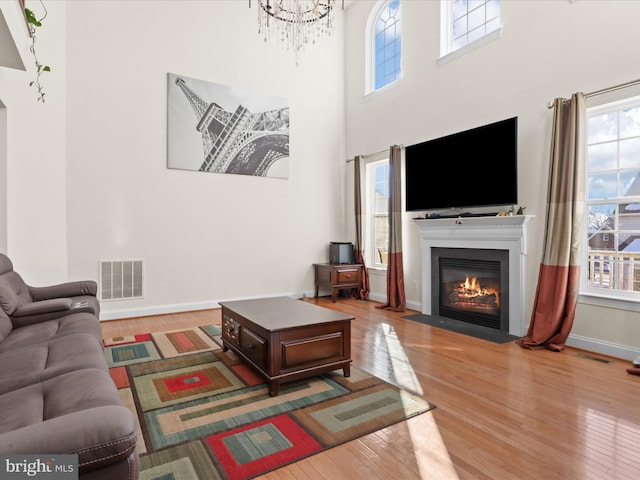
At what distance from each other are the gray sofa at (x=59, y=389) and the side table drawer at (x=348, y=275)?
3424 millimetres

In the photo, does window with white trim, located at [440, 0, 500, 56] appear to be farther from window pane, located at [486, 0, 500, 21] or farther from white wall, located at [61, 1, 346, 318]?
white wall, located at [61, 1, 346, 318]

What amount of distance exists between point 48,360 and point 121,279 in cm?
299

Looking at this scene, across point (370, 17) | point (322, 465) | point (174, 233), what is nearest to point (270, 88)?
point (370, 17)

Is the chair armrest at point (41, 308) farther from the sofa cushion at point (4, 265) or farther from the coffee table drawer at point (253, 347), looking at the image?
the coffee table drawer at point (253, 347)

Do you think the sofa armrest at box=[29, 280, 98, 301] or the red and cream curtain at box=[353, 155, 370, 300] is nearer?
the sofa armrest at box=[29, 280, 98, 301]

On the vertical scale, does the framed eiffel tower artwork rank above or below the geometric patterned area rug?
above

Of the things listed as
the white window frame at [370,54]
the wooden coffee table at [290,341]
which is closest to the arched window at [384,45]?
the white window frame at [370,54]

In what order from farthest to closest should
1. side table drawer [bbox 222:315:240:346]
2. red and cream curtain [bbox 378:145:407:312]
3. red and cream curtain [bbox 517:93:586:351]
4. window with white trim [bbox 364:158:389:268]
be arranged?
1. window with white trim [bbox 364:158:389:268]
2. red and cream curtain [bbox 378:145:407:312]
3. red and cream curtain [bbox 517:93:586:351]
4. side table drawer [bbox 222:315:240:346]

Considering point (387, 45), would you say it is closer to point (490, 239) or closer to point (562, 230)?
point (490, 239)

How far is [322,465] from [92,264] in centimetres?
404

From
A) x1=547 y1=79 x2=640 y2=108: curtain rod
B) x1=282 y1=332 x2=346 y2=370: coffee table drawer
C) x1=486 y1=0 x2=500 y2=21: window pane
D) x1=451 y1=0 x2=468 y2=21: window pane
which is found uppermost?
x1=451 y1=0 x2=468 y2=21: window pane

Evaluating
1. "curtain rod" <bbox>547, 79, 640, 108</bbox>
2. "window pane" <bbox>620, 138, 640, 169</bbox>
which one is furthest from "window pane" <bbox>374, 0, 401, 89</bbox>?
"window pane" <bbox>620, 138, 640, 169</bbox>

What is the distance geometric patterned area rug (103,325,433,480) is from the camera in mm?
1819

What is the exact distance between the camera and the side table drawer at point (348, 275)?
5797 millimetres
